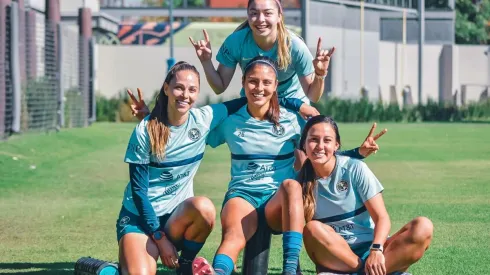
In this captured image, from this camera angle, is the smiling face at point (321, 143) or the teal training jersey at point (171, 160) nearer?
the smiling face at point (321, 143)

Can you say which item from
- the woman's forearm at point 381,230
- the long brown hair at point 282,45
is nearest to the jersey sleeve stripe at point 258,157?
the long brown hair at point 282,45

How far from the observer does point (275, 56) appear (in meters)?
8.25

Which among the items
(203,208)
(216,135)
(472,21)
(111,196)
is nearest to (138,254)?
(203,208)

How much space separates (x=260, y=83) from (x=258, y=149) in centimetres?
42

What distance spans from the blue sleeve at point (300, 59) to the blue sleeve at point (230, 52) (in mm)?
391

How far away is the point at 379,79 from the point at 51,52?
3628cm

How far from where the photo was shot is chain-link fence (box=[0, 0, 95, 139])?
2034cm

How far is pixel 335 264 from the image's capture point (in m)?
7.29

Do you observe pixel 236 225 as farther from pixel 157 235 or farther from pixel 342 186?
pixel 342 186

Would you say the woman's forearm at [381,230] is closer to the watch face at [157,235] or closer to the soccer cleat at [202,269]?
the soccer cleat at [202,269]

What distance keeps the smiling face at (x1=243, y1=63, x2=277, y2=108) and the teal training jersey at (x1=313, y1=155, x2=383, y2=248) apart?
0.64 meters

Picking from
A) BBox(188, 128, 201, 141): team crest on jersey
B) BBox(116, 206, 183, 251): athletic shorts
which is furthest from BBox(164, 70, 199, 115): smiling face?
BBox(116, 206, 183, 251): athletic shorts

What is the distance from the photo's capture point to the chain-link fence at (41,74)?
66.7 feet

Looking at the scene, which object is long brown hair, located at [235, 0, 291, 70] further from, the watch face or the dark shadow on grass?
the dark shadow on grass
